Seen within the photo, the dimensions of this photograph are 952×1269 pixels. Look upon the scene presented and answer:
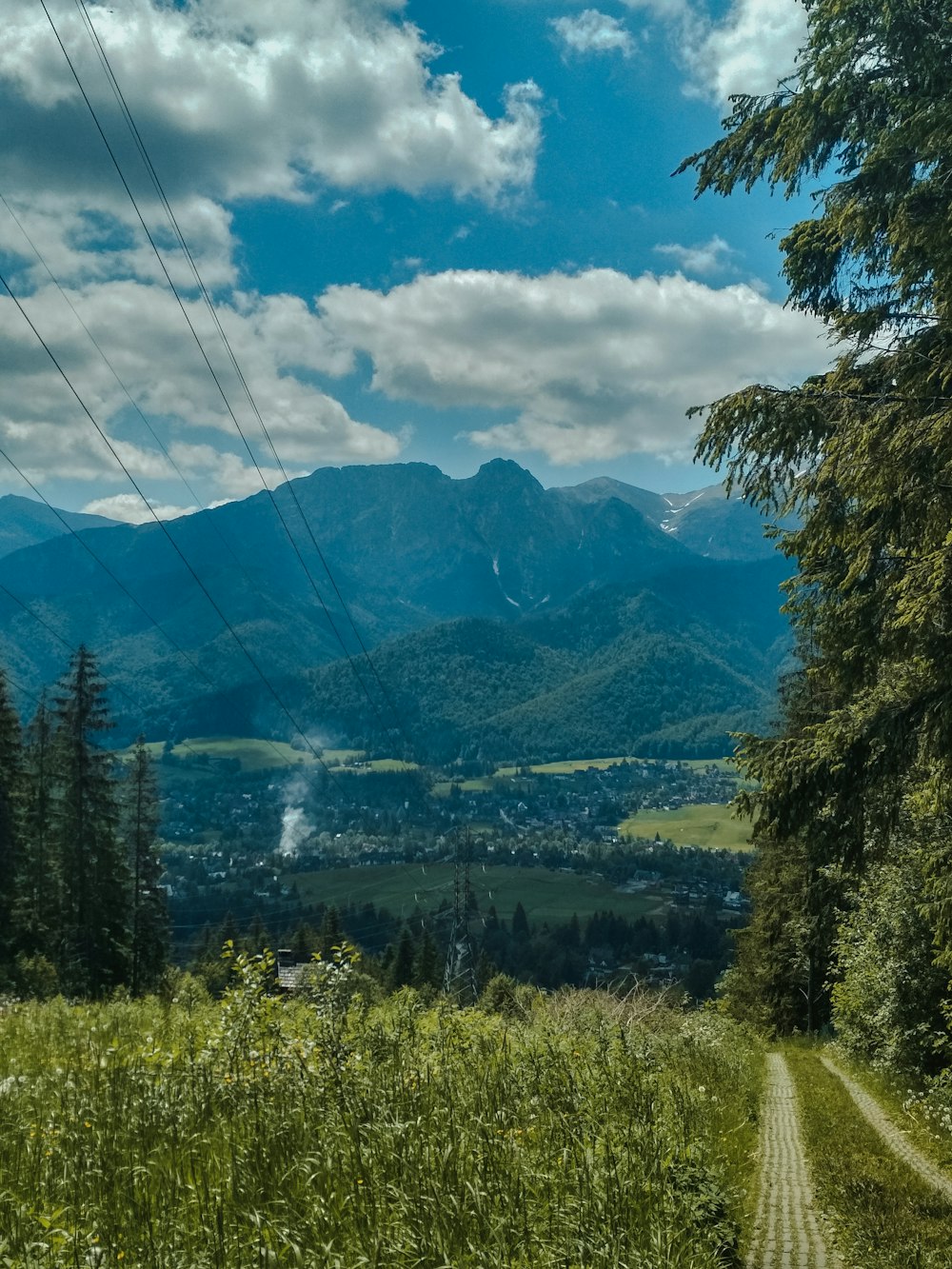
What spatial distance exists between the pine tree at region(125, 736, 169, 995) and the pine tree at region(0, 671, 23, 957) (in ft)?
22.7

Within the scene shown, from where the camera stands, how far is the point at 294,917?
135 metres

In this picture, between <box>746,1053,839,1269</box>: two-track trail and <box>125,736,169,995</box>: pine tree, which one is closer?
<box>746,1053,839,1269</box>: two-track trail

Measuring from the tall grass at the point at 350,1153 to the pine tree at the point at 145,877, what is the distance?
3575 centimetres

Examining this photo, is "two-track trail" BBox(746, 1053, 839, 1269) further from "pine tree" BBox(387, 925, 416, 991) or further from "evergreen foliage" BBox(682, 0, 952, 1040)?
"pine tree" BBox(387, 925, 416, 991)

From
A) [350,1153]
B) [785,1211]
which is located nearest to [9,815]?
[785,1211]

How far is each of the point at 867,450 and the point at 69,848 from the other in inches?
1474

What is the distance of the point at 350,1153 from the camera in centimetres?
473

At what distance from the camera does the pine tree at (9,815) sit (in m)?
32.4

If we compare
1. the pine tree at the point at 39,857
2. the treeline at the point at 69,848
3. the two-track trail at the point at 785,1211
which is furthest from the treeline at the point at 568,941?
the two-track trail at the point at 785,1211

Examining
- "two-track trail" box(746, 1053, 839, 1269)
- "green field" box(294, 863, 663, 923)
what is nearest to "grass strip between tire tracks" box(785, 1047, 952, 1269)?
"two-track trail" box(746, 1053, 839, 1269)

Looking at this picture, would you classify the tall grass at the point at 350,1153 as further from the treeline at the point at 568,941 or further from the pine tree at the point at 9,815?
the treeline at the point at 568,941

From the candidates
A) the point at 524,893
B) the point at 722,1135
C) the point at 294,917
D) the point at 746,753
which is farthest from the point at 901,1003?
the point at 524,893

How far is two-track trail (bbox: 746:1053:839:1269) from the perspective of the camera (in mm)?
6258

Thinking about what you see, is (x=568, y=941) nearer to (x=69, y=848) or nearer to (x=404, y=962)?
(x=404, y=962)
